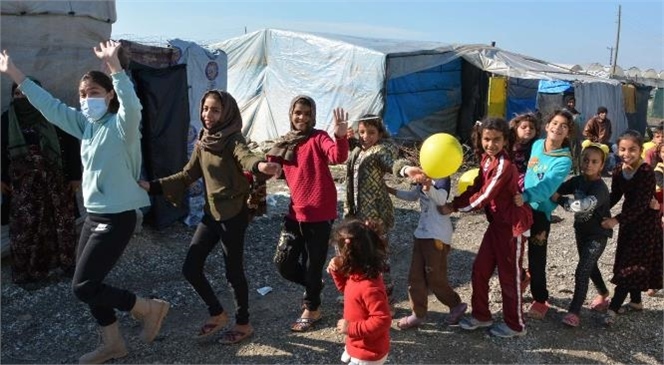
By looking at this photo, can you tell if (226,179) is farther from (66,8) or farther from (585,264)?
(66,8)

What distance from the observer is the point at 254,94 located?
15414 mm

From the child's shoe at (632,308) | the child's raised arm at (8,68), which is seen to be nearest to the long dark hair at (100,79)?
the child's raised arm at (8,68)

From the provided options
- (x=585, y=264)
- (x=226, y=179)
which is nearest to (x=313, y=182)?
(x=226, y=179)

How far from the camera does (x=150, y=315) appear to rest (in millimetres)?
4000

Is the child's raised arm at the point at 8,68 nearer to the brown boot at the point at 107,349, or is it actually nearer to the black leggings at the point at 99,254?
the black leggings at the point at 99,254

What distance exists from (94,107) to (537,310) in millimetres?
3402

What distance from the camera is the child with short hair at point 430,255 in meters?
4.14

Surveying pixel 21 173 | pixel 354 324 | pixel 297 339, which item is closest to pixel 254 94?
pixel 21 173

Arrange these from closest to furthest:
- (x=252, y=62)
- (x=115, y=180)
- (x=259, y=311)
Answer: (x=115, y=180) → (x=259, y=311) → (x=252, y=62)

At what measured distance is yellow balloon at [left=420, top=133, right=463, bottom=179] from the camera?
12.4 feet

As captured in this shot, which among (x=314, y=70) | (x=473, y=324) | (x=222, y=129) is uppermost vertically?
(x=314, y=70)

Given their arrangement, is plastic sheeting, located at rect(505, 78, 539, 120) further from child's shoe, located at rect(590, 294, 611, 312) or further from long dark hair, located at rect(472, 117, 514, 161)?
long dark hair, located at rect(472, 117, 514, 161)

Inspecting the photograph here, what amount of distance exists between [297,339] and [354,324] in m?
1.36

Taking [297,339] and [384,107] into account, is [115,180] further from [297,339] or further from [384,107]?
[384,107]
